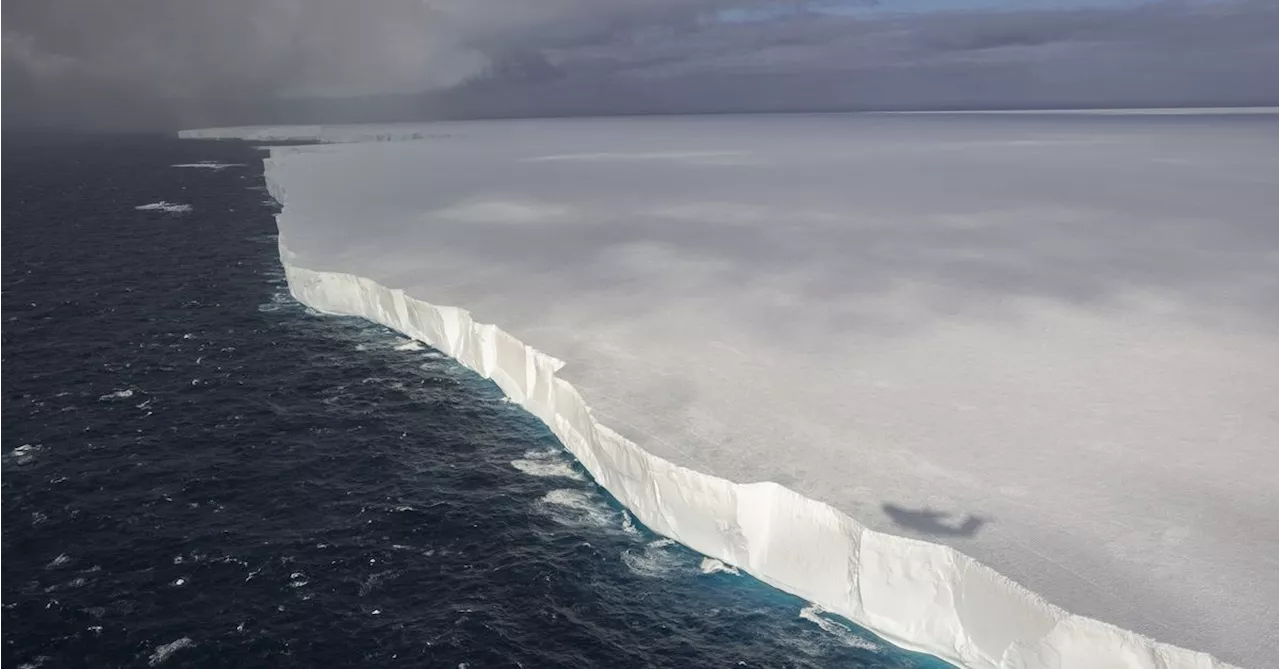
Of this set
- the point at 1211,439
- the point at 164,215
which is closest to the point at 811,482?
the point at 1211,439

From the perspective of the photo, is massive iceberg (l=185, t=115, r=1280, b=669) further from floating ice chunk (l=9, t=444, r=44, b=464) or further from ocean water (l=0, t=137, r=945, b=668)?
floating ice chunk (l=9, t=444, r=44, b=464)

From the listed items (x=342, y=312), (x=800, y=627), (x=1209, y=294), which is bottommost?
(x=800, y=627)

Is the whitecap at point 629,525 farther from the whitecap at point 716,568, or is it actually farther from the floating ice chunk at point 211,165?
the floating ice chunk at point 211,165

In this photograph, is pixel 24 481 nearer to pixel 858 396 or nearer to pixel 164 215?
pixel 858 396

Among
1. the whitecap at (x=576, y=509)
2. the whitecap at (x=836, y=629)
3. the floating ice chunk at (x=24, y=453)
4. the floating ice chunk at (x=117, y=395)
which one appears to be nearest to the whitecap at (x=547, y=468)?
the whitecap at (x=576, y=509)

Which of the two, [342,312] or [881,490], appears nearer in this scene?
[881,490]

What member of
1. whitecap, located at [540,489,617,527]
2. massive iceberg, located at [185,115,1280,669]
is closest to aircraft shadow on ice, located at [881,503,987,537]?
massive iceberg, located at [185,115,1280,669]
